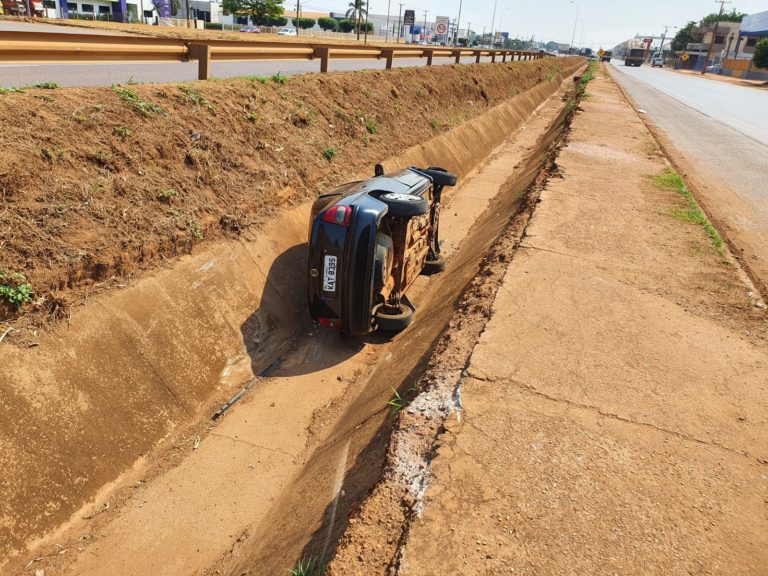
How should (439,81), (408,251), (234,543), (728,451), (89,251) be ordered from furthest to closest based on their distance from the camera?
(439,81) → (408,251) → (89,251) → (234,543) → (728,451)

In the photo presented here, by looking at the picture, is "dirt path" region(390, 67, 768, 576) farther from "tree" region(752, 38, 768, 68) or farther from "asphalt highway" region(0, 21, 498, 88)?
"tree" region(752, 38, 768, 68)

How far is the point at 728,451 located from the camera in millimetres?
3795

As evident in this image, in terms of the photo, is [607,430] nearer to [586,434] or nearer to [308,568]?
[586,434]

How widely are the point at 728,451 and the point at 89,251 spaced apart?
6.09 meters

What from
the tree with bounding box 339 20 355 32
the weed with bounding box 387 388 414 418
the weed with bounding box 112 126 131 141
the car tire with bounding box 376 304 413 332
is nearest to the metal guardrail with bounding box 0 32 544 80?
the weed with bounding box 112 126 131 141

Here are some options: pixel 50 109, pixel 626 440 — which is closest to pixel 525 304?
pixel 626 440

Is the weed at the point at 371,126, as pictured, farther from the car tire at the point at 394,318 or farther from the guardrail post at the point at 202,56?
the car tire at the point at 394,318

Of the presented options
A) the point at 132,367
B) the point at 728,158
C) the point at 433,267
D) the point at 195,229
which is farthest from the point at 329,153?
the point at 728,158

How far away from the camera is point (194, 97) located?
7750 millimetres

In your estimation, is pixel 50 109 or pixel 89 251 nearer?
pixel 89 251

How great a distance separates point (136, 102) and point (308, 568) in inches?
252

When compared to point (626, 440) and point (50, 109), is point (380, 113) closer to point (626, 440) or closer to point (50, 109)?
point (50, 109)

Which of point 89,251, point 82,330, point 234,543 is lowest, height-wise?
point 234,543

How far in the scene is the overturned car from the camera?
226 inches
